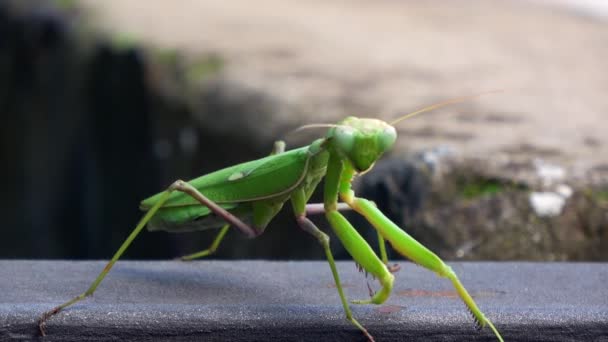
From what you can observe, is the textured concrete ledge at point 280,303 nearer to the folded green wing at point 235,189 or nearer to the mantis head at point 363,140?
the folded green wing at point 235,189

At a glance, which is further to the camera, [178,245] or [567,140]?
[178,245]

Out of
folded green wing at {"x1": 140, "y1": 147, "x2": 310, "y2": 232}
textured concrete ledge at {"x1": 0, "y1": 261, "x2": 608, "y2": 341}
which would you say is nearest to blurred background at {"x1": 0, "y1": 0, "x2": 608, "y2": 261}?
textured concrete ledge at {"x1": 0, "y1": 261, "x2": 608, "y2": 341}

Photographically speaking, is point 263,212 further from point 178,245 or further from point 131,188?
point 131,188

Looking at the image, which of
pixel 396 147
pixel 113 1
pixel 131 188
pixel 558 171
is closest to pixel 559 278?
pixel 558 171

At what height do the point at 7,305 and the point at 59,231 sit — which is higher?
the point at 7,305

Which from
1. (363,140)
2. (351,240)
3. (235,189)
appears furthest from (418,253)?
(235,189)

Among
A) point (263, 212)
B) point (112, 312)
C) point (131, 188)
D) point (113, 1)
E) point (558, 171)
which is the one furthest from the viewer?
point (113, 1)

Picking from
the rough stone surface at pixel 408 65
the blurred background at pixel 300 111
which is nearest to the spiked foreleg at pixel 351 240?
the blurred background at pixel 300 111
